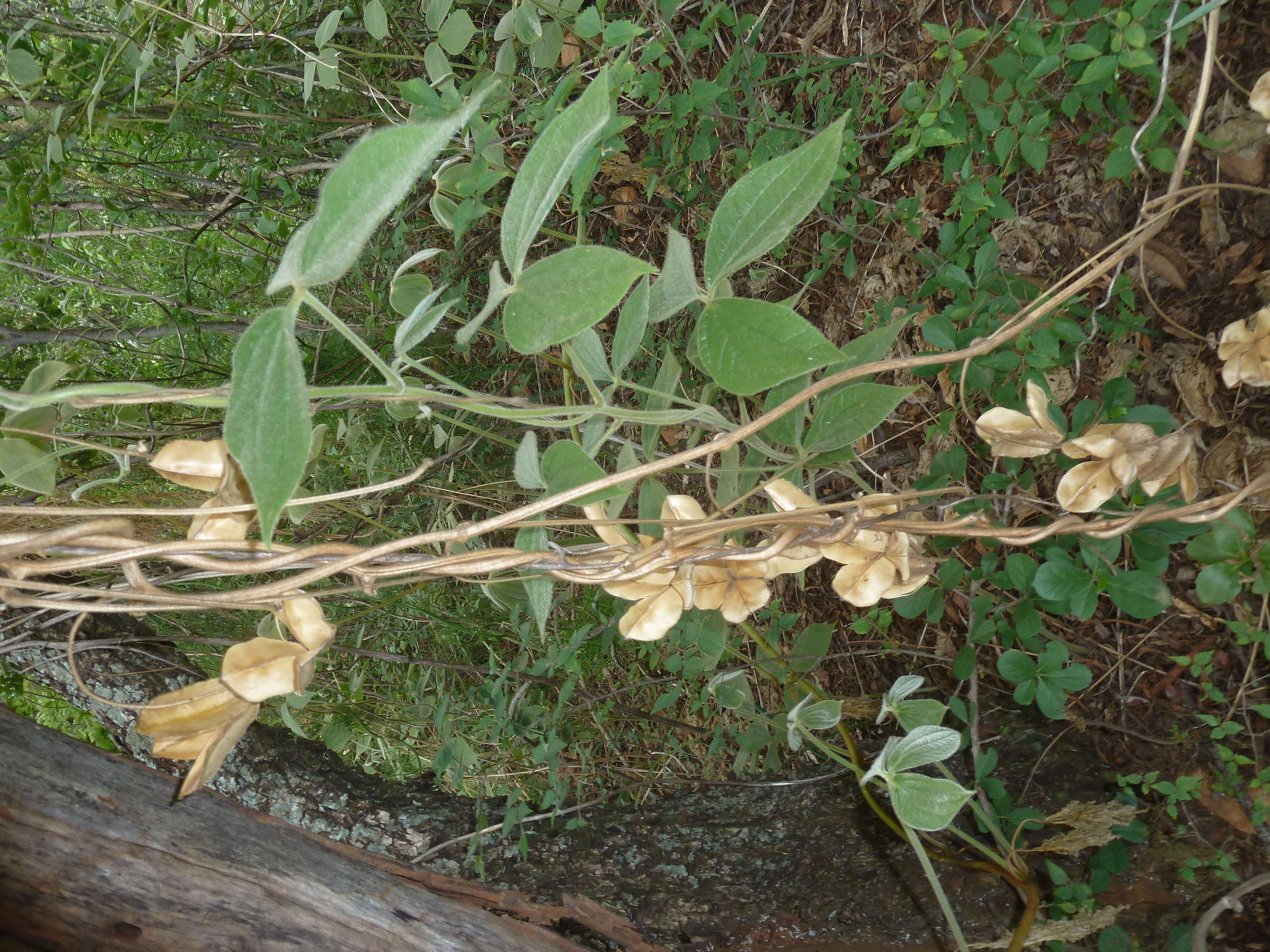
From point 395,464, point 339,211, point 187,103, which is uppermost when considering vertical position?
point 339,211

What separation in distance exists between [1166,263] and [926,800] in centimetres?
80

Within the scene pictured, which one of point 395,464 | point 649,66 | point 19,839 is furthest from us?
point 395,464

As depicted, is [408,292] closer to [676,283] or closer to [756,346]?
[676,283]

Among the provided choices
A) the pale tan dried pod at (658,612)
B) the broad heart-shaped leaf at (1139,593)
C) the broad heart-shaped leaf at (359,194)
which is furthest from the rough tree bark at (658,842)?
the broad heart-shaped leaf at (359,194)

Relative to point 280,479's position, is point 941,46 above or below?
above

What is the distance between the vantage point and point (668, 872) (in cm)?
121

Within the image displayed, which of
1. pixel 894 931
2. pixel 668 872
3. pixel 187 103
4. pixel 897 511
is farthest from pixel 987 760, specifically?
pixel 187 103

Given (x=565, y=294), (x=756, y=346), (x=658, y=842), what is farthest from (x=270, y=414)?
(x=658, y=842)

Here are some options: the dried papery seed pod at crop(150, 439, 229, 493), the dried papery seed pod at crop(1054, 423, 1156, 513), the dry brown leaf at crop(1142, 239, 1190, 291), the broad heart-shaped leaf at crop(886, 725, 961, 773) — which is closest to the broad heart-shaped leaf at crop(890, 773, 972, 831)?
the broad heart-shaped leaf at crop(886, 725, 961, 773)

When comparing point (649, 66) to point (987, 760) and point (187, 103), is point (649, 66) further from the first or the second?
point (987, 760)

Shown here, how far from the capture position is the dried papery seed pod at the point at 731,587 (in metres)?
0.63

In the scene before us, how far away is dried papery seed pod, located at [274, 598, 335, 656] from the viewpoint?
0.54 m

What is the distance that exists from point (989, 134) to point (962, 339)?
1.20 feet

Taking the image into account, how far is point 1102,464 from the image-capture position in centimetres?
63
